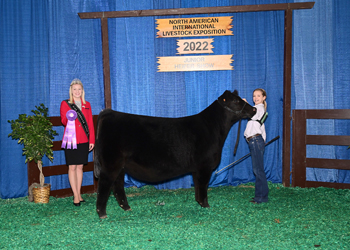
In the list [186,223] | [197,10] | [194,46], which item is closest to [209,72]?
[194,46]

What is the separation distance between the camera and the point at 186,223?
3.53 meters

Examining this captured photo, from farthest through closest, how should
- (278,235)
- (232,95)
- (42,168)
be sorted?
1. (42,168)
2. (232,95)
3. (278,235)

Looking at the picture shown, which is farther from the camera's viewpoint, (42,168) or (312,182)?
(312,182)

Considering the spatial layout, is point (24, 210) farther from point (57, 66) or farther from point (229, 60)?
point (229, 60)

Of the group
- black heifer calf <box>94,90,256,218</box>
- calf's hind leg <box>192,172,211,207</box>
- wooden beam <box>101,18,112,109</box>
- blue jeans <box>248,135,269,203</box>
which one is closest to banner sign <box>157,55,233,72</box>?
wooden beam <box>101,18,112,109</box>

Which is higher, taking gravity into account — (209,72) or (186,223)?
(209,72)

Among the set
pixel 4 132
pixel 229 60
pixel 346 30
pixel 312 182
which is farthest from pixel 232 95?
pixel 4 132

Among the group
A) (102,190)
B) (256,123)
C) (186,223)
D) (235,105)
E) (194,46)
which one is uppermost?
(194,46)

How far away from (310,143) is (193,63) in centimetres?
267

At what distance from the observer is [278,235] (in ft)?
10.2

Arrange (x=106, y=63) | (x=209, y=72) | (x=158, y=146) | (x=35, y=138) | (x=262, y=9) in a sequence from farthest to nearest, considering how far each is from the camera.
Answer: (x=209, y=72), (x=106, y=63), (x=262, y=9), (x=35, y=138), (x=158, y=146)

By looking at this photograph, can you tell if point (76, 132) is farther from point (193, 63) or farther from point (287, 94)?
point (287, 94)

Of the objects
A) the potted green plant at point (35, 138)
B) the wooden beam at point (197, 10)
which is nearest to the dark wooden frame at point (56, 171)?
the potted green plant at point (35, 138)

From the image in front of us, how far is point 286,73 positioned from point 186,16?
220cm
